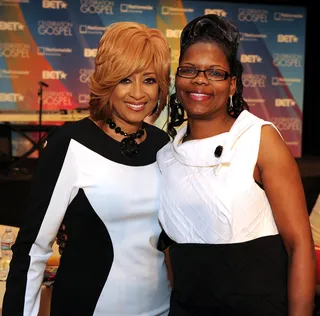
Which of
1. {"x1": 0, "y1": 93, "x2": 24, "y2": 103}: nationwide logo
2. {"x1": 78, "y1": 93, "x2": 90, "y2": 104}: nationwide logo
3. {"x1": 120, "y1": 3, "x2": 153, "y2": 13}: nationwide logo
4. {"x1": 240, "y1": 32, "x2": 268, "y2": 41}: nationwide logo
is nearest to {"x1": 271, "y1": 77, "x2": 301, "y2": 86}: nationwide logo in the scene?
{"x1": 240, "y1": 32, "x2": 268, "y2": 41}: nationwide logo

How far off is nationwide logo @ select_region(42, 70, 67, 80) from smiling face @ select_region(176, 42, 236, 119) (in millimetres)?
7040

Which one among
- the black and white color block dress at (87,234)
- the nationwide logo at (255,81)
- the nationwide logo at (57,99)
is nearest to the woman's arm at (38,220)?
the black and white color block dress at (87,234)

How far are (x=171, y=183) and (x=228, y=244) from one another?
0.79 feet

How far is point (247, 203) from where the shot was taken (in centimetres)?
132

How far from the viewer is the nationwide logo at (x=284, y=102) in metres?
9.18

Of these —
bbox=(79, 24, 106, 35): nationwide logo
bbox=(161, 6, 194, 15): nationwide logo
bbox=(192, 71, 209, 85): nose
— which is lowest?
bbox=(192, 71, 209, 85): nose

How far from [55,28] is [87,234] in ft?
23.5

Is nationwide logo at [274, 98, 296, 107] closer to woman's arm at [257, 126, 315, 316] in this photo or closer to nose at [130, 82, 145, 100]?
nose at [130, 82, 145, 100]

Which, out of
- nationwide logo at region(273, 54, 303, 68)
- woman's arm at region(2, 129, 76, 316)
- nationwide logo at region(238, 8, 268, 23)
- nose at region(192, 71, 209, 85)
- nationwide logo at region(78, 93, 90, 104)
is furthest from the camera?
nationwide logo at region(273, 54, 303, 68)

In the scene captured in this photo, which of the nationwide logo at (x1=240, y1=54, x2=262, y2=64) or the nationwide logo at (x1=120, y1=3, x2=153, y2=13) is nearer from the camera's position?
the nationwide logo at (x1=120, y1=3, x2=153, y2=13)

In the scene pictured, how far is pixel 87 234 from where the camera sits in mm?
1548

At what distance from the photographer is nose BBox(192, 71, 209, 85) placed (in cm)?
142

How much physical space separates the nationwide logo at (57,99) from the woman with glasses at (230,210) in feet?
23.0

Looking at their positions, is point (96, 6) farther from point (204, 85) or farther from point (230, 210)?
point (230, 210)
